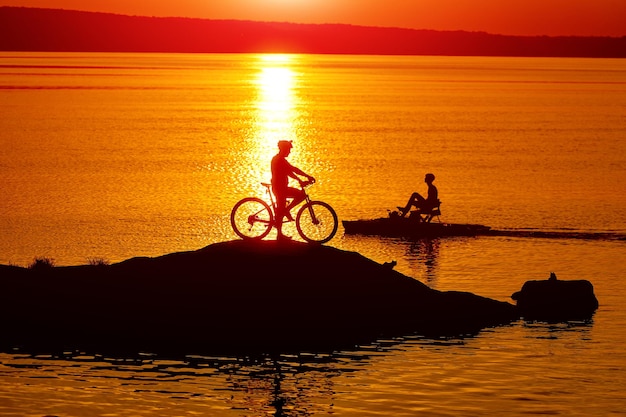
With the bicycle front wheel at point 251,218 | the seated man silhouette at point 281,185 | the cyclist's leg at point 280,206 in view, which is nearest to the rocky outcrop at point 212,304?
the cyclist's leg at point 280,206

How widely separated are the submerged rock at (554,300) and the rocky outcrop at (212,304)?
4679mm

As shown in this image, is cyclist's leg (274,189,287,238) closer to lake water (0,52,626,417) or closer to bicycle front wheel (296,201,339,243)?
bicycle front wheel (296,201,339,243)

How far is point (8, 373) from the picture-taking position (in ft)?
93.6

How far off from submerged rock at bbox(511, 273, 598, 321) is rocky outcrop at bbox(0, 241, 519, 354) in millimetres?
4679

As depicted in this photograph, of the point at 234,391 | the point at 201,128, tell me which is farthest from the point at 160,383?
the point at 201,128

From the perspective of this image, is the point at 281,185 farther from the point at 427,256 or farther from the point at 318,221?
the point at 427,256

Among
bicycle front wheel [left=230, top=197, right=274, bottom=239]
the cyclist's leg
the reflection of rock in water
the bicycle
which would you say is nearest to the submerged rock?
the reflection of rock in water

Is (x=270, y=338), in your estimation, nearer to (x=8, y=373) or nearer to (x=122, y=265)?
(x=122, y=265)

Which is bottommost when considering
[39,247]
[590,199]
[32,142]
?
[39,247]

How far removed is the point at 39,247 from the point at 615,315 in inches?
1062

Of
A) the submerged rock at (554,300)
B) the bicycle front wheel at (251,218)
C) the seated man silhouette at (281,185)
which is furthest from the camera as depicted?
the submerged rock at (554,300)

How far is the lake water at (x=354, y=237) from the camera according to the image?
2725 cm

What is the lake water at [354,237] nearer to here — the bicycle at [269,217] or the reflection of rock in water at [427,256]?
the reflection of rock in water at [427,256]

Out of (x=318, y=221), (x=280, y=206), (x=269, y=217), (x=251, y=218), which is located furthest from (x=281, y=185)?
(x=269, y=217)
